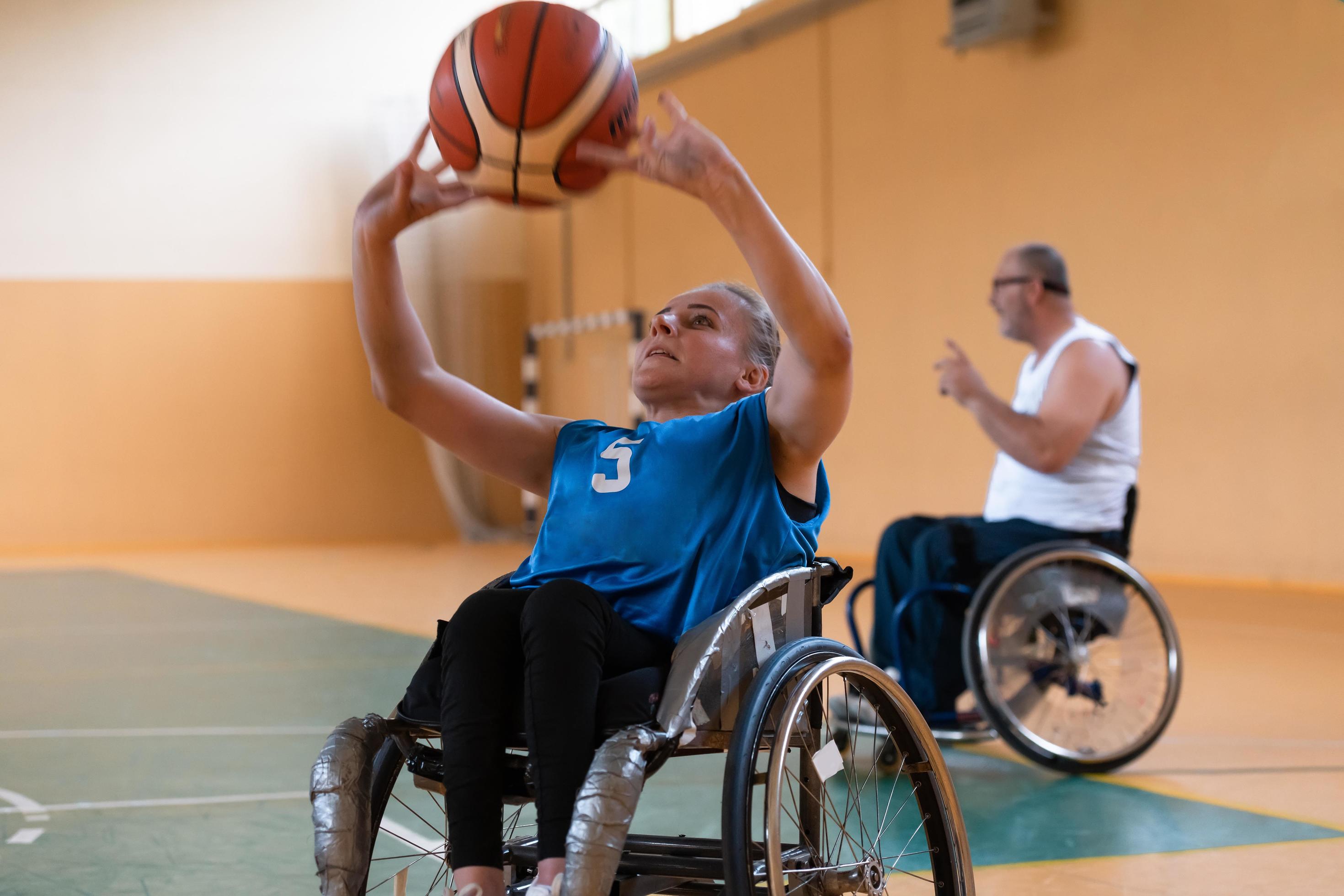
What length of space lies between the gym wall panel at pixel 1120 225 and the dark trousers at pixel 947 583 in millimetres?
3265

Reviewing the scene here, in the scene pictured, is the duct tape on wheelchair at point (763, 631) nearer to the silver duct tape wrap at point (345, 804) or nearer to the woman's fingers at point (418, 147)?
the silver duct tape wrap at point (345, 804)

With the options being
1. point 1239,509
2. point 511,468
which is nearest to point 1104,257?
point 1239,509

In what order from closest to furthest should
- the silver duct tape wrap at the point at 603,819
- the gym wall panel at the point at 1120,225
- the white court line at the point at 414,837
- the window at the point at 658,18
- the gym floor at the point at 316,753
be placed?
the silver duct tape wrap at the point at 603,819 → the gym floor at the point at 316,753 → the white court line at the point at 414,837 → the gym wall panel at the point at 1120,225 → the window at the point at 658,18

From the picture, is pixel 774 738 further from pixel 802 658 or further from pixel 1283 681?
pixel 1283 681

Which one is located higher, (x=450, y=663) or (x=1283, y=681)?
(x=450, y=663)

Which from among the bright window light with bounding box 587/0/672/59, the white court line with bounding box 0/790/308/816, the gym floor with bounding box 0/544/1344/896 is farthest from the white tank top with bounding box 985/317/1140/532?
the bright window light with bounding box 587/0/672/59

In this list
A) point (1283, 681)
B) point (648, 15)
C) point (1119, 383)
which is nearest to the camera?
point (1119, 383)

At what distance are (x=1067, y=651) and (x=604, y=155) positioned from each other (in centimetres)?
166

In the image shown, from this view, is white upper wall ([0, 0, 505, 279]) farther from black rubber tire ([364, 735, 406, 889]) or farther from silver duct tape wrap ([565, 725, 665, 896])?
silver duct tape wrap ([565, 725, 665, 896])

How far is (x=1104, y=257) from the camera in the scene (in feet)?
21.5

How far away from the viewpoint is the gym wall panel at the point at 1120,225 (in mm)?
5699

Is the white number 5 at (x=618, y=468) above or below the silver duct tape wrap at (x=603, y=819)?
above

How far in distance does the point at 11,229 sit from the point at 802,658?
10.5 m

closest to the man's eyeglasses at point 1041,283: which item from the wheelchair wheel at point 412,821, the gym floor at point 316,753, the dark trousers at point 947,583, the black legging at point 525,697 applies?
the dark trousers at point 947,583
